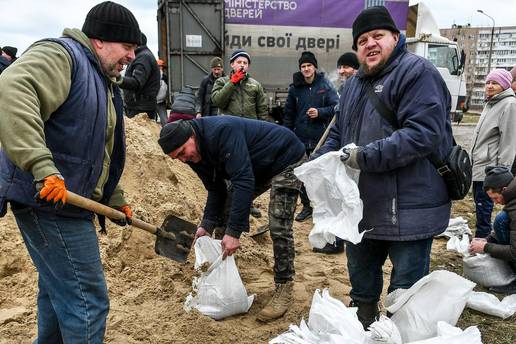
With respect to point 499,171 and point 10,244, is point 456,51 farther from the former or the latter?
point 10,244

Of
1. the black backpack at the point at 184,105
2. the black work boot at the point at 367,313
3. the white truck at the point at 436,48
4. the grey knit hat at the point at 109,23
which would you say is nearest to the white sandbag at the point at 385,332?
the black work boot at the point at 367,313

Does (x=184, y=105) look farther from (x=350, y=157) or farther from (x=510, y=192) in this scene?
(x=350, y=157)

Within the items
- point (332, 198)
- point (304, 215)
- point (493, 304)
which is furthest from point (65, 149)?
point (304, 215)

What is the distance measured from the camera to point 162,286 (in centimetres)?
334

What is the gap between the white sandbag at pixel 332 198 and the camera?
2109mm

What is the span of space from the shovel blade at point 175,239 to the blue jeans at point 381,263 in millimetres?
1052

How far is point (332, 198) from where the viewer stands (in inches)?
88.2

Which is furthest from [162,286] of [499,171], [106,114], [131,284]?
[499,171]

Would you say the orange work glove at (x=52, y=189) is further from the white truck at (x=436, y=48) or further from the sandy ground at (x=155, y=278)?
the white truck at (x=436, y=48)

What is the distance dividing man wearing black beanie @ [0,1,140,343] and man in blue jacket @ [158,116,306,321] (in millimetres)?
663

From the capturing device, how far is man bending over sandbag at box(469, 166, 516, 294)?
3.15 meters

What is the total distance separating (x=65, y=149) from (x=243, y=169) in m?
1.12

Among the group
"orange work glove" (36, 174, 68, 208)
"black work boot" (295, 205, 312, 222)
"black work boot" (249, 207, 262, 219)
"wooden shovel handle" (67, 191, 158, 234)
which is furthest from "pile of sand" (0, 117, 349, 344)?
"orange work glove" (36, 174, 68, 208)

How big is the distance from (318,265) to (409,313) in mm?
1838
